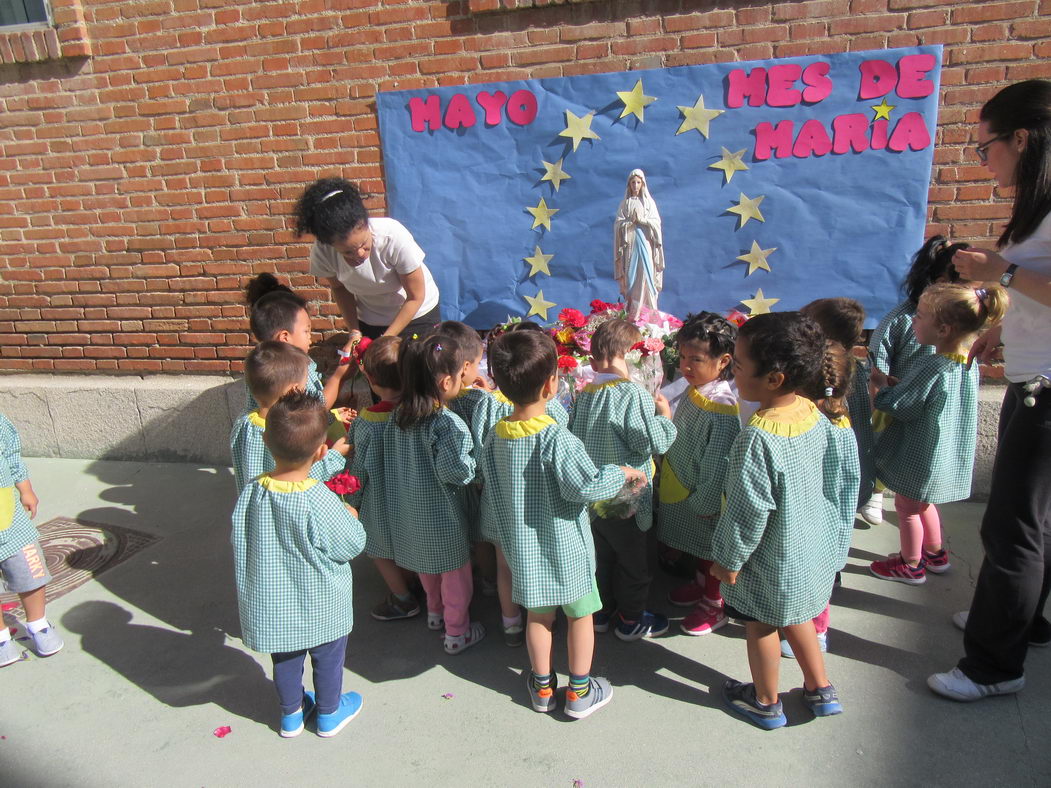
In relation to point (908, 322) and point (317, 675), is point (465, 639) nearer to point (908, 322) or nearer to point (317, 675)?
point (317, 675)

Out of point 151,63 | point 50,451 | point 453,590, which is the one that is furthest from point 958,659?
point 50,451

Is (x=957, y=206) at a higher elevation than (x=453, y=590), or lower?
higher

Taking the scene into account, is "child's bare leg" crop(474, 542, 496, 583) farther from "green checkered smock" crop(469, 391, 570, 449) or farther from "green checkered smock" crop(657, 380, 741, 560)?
"green checkered smock" crop(657, 380, 741, 560)

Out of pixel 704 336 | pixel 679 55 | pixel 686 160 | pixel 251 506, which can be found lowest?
pixel 251 506

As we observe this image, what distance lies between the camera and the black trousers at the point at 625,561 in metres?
→ 2.78

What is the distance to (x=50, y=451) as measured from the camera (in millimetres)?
5566

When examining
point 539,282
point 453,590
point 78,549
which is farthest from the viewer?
point 539,282

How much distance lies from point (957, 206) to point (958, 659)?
2.61 meters

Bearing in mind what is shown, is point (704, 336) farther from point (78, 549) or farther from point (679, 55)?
point (78, 549)

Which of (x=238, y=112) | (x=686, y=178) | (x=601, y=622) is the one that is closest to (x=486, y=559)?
(x=601, y=622)

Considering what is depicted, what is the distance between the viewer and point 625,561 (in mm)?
2809

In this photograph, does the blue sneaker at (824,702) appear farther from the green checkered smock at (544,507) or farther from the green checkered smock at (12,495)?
the green checkered smock at (12,495)

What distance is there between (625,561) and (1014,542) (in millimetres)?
1293

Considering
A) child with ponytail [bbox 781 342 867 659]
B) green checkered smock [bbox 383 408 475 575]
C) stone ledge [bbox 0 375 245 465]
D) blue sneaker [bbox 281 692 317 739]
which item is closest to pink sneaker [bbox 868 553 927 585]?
child with ponytail [bbox 781 342 867 659]
